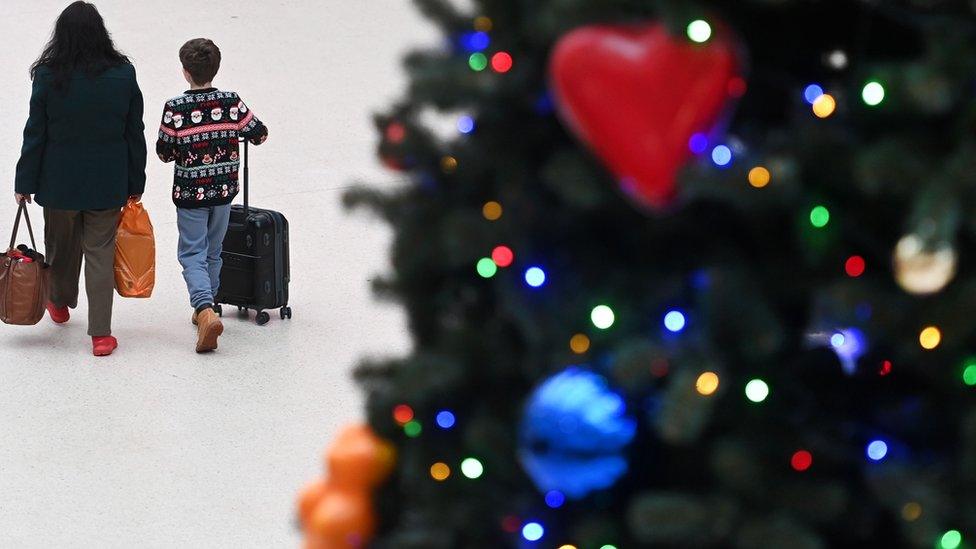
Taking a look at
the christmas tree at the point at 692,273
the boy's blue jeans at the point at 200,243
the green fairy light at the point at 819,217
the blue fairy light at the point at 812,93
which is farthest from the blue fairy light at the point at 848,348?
the boy's blue jeans at the point at 200,243

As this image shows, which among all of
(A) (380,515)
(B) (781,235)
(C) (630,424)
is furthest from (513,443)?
(B) (781,235)

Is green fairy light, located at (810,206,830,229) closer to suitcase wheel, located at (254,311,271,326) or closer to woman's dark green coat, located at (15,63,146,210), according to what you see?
woman's dark green coat, located at (15,63,146,210)

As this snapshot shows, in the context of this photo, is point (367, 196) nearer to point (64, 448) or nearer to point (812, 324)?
point (812, 324)

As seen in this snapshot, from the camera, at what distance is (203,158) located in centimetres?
574

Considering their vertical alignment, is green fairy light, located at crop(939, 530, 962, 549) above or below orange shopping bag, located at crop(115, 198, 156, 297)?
below

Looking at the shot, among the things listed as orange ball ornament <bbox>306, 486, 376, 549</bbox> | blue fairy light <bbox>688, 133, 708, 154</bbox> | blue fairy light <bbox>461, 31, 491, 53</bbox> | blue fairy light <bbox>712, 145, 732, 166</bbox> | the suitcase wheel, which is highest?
blue fairy light <bbox>461, 31, 491, 53</bbox>

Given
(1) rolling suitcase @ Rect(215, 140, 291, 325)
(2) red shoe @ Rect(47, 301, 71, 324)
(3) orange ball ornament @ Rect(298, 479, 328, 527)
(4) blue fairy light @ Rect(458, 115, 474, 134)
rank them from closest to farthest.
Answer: (4) blue fairy light @ Rect(458, 115, 474, 134), (3) orange ball ornament @ Rect(298, 479, 328, 527), (1) rolling suitcase @ Rect(215, 140, 291, 325), (2) red shoe @ Rect(47, 301, 71, 324)

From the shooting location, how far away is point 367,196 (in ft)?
8.39

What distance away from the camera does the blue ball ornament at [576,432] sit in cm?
215

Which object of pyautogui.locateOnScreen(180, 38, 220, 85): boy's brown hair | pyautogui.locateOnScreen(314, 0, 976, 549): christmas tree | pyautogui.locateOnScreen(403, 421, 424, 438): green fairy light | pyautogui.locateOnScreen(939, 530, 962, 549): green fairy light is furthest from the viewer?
pyautogui.locateOnScreen(180, 38, 220, 85): boy's brown hair

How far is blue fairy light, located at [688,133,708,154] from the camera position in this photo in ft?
6.72

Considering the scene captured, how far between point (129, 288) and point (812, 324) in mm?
4208

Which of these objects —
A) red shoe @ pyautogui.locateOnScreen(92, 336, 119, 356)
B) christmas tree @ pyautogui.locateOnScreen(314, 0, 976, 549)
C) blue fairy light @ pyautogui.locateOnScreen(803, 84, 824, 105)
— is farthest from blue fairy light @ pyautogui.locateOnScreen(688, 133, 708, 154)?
red shoe @ pyautogui.locateOnScreen(92, 336, 119, 356)

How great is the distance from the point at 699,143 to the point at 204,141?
3953 millimetres
